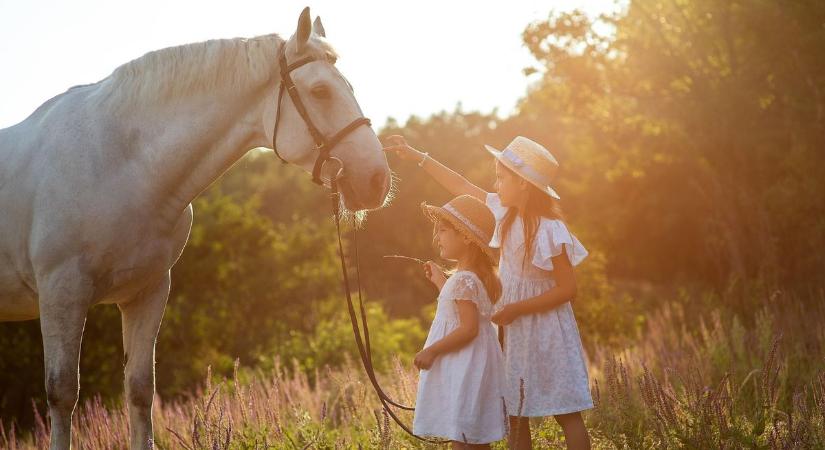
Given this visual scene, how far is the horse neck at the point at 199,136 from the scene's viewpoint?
3666 mm

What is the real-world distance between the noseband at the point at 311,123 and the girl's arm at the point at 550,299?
42.1 inches

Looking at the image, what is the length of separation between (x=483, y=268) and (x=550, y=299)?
391 millimetres

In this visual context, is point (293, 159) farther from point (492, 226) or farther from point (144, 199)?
point (492, 226)

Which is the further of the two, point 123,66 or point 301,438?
point 301,438

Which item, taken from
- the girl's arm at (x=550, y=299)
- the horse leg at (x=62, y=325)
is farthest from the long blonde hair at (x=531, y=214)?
the horse leg at (x=62, y=325)

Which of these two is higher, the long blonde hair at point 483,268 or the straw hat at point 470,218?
the straw hat at point 470,218

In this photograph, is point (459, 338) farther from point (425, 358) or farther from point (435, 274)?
point (435, 274)

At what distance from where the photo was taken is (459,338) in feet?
11.6

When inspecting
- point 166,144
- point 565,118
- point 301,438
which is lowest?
point 301,438

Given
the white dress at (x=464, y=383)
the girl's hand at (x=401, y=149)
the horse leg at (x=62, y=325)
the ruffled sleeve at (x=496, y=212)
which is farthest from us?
the girl's hand at (x=401, y=149)

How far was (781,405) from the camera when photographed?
5387 millimetres

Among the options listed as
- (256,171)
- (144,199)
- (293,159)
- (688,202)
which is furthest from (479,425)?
(256,171)

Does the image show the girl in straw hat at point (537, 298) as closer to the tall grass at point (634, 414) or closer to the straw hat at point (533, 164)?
the straw hat at point (533, 164)

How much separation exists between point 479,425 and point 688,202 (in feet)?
59.7
